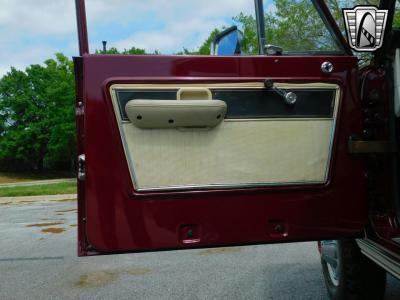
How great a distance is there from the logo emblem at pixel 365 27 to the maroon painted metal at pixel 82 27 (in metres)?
1.14

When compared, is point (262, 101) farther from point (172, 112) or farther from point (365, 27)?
point (365, 27)

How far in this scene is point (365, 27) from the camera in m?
2.12

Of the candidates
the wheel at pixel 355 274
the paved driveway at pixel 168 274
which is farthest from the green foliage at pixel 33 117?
the wheel at pixel 355 274

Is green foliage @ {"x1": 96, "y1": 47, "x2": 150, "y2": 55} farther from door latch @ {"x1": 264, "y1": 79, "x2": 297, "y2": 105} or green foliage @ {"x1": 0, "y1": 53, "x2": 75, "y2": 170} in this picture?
green foliage @ {"x1": 0, "y1": 53, "x2": 75, "y2": 170}

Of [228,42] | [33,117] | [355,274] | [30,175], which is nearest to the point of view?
[228,42]

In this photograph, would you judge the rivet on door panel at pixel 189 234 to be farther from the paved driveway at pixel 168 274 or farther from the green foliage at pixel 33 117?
the green foliage at pixel 33 117

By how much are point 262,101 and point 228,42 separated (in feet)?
1.42

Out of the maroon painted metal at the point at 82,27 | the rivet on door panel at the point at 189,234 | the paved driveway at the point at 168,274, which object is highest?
the maroon painted metal at the point at 82,27

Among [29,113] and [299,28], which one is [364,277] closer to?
[299,28]

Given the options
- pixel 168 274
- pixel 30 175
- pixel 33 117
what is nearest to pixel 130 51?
pixel 168 274

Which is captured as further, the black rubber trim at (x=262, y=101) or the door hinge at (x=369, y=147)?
the door hinge at (x=369, y=147)

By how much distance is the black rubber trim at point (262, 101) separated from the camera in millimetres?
2156

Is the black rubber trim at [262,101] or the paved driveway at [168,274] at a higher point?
the black rubber trim at [262,101]

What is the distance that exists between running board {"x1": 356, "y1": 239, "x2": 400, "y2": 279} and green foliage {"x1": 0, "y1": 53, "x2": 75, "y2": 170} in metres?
31.0
